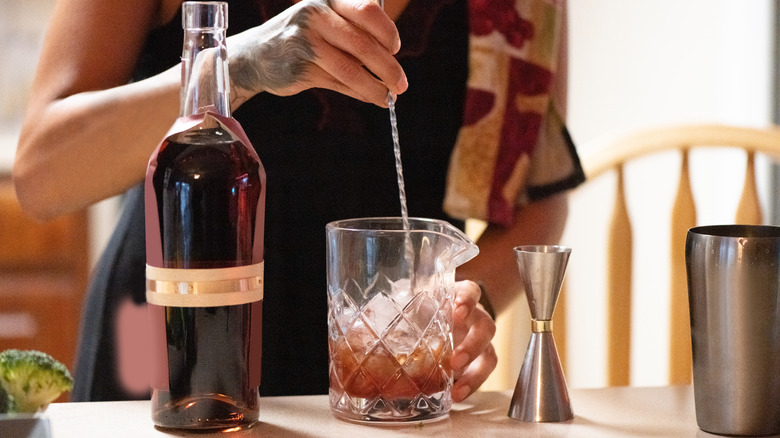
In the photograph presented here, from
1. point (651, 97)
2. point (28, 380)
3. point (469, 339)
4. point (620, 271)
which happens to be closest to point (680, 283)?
point (620, 271)

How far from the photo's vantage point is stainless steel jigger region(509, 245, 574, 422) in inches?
24.5

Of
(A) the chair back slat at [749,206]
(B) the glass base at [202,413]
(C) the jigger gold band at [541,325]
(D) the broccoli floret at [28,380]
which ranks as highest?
(A) the chair back slat at [749,206]

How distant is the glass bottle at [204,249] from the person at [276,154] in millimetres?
279

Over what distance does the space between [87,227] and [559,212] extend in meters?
1.46

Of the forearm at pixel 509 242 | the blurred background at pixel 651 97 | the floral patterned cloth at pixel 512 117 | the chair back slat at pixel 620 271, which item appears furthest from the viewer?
the blurred background at pixel 651 97

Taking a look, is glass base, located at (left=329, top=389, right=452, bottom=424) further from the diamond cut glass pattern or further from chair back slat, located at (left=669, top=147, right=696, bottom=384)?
chair back slat, located at (left=669, top=147, right=696, bottom=384)

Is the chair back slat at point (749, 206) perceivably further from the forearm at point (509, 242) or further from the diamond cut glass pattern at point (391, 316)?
the diamond cut glass pattern at point (391, 316)

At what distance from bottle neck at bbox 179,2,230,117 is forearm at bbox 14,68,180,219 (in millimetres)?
263

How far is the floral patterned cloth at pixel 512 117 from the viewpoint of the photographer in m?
1.13

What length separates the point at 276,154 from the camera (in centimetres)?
103

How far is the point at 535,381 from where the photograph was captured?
0.63 meters

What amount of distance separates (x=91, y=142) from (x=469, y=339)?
0.44 metres

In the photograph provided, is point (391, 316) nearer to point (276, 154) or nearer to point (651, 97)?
point (276, 154)

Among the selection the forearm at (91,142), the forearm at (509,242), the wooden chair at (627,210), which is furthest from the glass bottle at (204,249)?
the wooden chair at (627,210)
